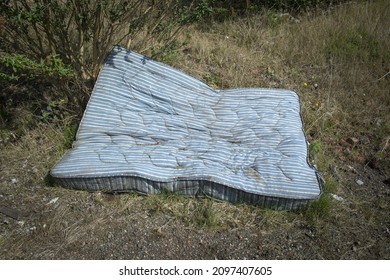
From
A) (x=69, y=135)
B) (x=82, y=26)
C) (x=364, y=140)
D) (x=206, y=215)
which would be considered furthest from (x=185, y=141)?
(x=364, y=140)

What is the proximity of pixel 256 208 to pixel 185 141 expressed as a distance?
78 cm

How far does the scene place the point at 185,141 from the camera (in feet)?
10.4

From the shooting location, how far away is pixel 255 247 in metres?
2.58

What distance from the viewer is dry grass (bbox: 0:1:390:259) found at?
2588 mm

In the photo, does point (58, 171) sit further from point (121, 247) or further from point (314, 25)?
point (314, 25)

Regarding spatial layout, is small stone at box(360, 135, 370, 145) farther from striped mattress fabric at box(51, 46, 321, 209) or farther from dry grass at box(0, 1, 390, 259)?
striped mattress fabric at box(51, 46, 321, 209)

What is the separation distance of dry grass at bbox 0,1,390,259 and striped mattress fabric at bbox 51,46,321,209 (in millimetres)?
139

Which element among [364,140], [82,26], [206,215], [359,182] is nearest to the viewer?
[206,215]

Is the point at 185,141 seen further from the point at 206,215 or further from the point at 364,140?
the point at 364,140

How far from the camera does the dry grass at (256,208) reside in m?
2.59

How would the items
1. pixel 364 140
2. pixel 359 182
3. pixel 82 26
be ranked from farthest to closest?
pixel 364 140
pixel 82 26
pixel 359 182

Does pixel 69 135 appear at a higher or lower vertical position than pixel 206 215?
higher


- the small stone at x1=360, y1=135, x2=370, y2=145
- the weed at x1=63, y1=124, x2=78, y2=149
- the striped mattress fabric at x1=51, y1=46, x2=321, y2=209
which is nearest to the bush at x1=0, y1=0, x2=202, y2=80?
the striped mattress fabric at x1=51, y1=46, x2=321, y2=209

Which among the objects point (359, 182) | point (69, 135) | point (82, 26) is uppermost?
point (82, 26)
